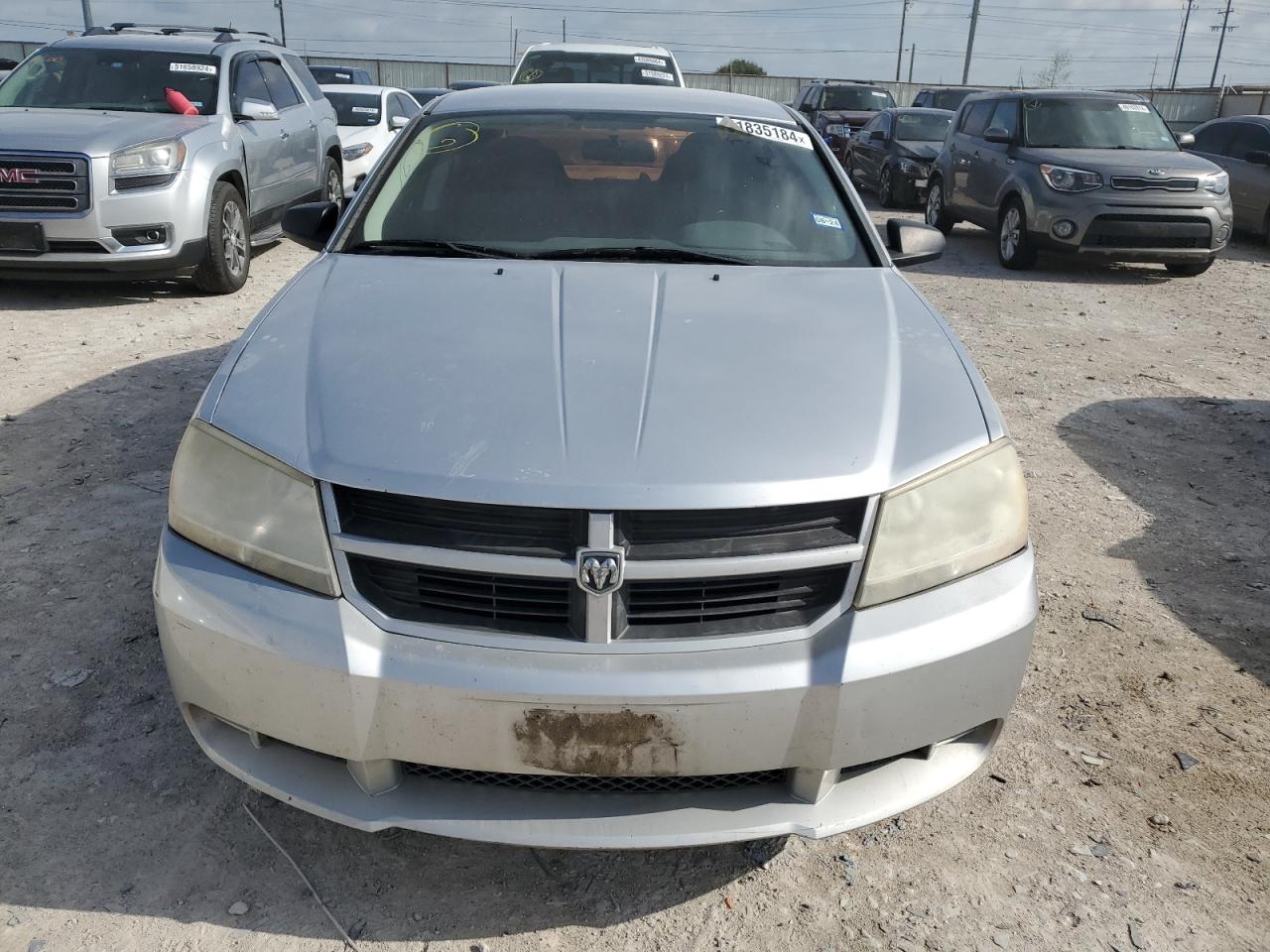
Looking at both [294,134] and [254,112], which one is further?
[294,134]

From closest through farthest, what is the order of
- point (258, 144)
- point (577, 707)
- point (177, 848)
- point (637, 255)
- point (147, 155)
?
1. point (577, 707)
2. point (177, 848)
3. point (637, 255)
4. point (147, 155)
5. point (258, 144)

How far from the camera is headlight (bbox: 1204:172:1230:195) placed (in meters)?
9.54

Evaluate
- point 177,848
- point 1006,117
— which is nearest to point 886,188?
point 1006,117

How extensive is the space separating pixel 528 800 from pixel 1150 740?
182 cm

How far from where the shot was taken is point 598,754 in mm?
1869

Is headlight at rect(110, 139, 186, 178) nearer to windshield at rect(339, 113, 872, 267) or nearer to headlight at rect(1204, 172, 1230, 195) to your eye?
windshield at rect(339, 113, 872, 267)

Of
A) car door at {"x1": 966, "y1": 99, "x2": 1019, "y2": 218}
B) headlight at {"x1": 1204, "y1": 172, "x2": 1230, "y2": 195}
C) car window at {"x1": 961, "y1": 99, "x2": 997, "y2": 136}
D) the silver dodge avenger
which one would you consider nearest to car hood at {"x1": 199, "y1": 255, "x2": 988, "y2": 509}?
the silver dodge avenger

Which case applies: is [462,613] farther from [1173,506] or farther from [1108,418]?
[1108,418]

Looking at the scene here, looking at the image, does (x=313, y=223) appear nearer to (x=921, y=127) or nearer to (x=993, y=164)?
(x=993, y=164)

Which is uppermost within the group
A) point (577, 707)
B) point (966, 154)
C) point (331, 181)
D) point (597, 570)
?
point (597, 570)

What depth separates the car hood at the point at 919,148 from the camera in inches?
549

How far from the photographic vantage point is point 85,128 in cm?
699

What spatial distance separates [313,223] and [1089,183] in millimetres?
8115

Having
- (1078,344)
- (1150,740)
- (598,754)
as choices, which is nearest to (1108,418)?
(1078,344)
